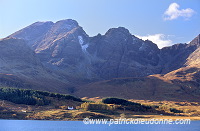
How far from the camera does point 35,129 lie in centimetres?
10869

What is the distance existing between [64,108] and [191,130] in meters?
90.0

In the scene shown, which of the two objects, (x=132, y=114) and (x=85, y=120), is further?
(x=132, y=114)

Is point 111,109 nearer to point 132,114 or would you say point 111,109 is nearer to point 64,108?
point 132,114

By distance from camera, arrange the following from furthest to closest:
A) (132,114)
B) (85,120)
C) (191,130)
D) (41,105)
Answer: (41,105) → (132,114) → (85,120) → (191,130)

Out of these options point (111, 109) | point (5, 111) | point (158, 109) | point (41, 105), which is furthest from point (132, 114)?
point (5, 111)

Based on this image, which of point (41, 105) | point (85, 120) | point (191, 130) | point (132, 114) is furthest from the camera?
point (41, 105)

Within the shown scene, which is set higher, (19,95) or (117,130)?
→ (19,95)

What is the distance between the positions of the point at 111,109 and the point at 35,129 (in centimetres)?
7492

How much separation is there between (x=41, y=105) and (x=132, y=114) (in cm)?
5612

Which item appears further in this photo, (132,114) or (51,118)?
(132,114)

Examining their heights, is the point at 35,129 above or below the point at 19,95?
below

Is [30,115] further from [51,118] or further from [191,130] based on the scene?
[191,130]

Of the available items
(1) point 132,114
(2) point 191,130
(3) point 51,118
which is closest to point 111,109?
(1) point 132,114

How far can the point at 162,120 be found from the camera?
153 m
